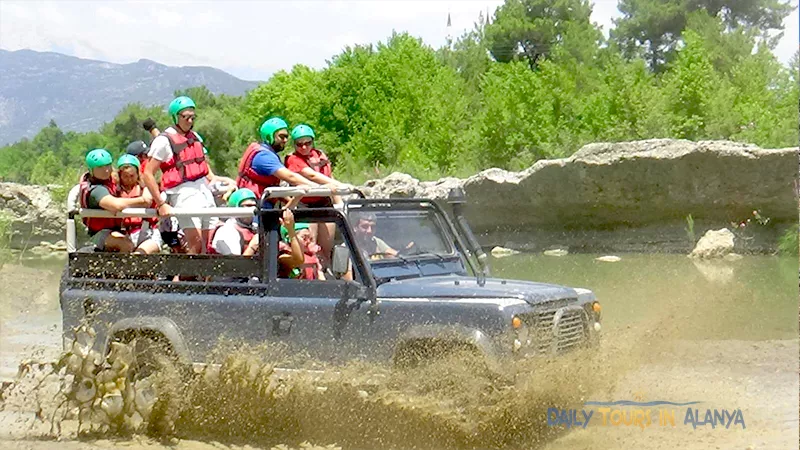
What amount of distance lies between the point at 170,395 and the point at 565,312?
3017mm

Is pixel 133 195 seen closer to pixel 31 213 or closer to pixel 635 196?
pixel 635 196

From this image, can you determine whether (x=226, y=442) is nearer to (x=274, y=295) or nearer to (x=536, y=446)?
(x=274, y=295)

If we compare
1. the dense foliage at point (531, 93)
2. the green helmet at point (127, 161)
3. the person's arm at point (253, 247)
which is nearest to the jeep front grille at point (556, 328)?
the person's arm at point (253, 247)

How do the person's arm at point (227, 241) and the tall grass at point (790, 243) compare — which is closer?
the person's arm at point (227, 241)

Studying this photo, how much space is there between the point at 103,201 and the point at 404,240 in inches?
101

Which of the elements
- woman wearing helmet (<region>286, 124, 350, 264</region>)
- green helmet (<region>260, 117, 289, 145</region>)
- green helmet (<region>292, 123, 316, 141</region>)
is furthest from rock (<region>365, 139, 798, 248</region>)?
green helmet (<region>260, 117, 289, 145</region>)

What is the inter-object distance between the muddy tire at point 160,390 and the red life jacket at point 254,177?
5.22 feet

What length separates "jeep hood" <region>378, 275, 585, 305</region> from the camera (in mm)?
6590

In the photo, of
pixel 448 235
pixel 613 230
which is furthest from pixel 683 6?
pixel 448 235

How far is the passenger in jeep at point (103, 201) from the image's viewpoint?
8.39 meters

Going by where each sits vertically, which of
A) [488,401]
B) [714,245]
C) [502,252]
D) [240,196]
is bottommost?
[502,252]

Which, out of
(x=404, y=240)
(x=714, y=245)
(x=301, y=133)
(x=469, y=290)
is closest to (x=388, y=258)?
(x=404, y=240)

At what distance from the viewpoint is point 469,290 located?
673 cm

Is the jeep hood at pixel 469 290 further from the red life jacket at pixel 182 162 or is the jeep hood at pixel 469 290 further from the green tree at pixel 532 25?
the green tree at pixel 532 25
